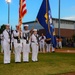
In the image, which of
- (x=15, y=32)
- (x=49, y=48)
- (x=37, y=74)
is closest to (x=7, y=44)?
(x=15, y=32)

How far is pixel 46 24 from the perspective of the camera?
18391mm

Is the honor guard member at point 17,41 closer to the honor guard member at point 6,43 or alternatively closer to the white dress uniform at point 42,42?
the honor guard member at point 6,43

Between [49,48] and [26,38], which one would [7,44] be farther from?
[49,48]

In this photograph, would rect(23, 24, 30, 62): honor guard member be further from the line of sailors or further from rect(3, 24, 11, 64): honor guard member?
rect(3, 24, 11, 64): honor guard member

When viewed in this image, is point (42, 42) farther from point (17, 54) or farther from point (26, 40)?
point (17, 54)

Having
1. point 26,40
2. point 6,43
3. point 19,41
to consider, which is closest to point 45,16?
point 26,40

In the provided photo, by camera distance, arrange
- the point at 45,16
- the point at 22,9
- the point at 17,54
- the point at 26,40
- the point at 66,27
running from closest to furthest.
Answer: the point at 17,54 → the point at 26,40 → the point at 22,9 → the point at 45,16 → the point at 66,27

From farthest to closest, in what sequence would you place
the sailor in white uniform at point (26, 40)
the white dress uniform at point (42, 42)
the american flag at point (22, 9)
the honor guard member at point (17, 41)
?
the white dress uniform at point (42, 42)
the american flag at point (22, 9)
the sailor in white uniform at point (26, 40)
the honor guard member at point (17, 41)

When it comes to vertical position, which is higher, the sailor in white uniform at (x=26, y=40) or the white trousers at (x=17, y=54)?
the sailor in white uniform at (x=26, y=40)

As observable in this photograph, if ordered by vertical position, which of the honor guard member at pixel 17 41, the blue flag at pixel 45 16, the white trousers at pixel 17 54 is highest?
the blue flag at pixel 45 16

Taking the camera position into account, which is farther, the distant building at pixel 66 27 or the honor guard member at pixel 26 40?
the distant building at pixel 66 27

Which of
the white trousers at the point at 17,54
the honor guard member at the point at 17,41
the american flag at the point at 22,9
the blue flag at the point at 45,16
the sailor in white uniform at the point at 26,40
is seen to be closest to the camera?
the honor guard member at the point at 17,41

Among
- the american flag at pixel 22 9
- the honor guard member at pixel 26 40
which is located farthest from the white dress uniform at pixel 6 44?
the american flag at pixel 22 9

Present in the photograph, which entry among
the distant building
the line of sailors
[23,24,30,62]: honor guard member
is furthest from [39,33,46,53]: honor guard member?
the distant building
